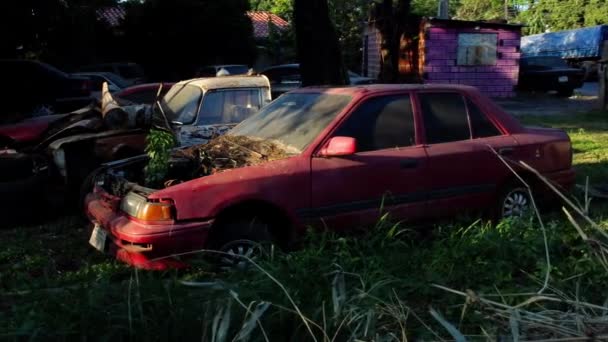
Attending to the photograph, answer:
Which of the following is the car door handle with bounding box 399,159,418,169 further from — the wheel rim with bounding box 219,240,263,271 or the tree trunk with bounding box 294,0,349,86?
the tree trunk with bounding box 294,0,349,86

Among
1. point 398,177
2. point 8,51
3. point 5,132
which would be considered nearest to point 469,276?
point 398,177

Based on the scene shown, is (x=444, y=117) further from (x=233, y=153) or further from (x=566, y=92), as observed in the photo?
(x=566, y=92)

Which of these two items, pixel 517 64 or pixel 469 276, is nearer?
pixel 469 276

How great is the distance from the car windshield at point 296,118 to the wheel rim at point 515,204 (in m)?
1.88

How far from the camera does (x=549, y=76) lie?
81.9 ft

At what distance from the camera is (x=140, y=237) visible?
4.56 meters

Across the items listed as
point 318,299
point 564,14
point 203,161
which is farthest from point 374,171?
point 564,14

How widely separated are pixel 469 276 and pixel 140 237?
222cm

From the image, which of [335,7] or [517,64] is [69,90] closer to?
[517,64]

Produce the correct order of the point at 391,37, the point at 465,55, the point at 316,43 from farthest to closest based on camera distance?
the point at 465,55 < the point at 391,37 < the point at 316,43

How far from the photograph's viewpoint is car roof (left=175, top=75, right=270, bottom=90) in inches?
317

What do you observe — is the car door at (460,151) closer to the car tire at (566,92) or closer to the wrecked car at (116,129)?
the wrecked car at (116,129)

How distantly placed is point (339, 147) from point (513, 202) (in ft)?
6.84

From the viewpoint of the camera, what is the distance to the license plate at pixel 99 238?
16.6 ft
